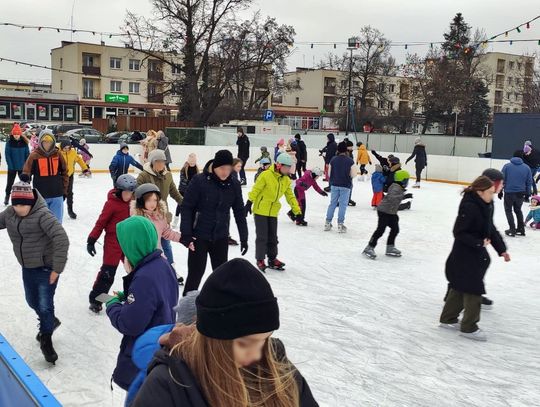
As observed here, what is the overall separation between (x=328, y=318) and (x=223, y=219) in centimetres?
134

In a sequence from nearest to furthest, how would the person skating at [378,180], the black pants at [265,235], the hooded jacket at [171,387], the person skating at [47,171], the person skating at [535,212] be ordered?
the hooded jacket at [171,387]
the person skating at [47,171]
the black pants at [265,235]
the person skating at [535,212]
the person skating at [378,180]

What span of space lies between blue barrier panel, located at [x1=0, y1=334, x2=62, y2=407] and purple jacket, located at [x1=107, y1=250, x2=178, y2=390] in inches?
13.7

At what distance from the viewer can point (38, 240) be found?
12.6 ft

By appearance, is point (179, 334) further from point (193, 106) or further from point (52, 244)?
point (193, 106)

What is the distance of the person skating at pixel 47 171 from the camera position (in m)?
6.55

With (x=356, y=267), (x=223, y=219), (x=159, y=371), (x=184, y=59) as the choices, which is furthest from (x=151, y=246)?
(x=184, y=59)

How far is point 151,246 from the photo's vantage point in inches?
104

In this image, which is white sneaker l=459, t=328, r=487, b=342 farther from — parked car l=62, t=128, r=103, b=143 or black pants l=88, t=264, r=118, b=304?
parked car l=62, t=128, r=103, b=143

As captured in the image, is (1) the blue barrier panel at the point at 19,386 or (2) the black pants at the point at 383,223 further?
(2) the black pants at the point at 383,223

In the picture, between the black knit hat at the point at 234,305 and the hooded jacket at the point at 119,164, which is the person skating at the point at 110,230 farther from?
the hooded jacket at the point at 119,164

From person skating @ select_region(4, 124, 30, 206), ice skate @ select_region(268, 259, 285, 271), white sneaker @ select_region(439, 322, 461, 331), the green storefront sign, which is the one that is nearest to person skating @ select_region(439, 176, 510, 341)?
white sneaker @ select_region(439, 322, 461, 331)

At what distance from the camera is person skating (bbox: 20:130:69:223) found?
6.55 metres

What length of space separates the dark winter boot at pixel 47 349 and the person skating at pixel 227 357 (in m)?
2.99

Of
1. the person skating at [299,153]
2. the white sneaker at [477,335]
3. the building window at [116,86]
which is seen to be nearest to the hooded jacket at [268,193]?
the white sneaker at [477,335]
